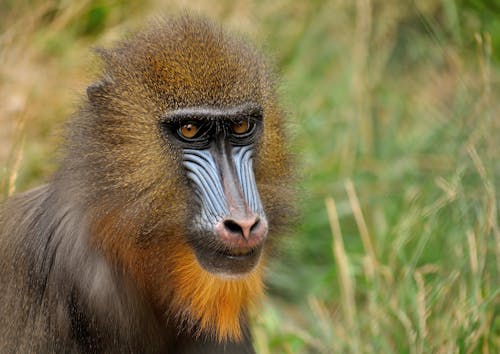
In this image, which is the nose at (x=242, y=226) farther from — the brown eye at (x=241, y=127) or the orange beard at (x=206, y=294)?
the brown eye at (x=241, y=127)

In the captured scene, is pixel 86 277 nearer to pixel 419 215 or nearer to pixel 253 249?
pixel 253 249

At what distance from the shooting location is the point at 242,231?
3699 mm

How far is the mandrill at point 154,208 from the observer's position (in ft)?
12.8

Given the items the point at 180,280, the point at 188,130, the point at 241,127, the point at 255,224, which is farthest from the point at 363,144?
the point at 255,224

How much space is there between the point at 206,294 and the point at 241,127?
669mm

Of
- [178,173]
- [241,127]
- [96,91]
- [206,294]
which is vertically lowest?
[206,294]

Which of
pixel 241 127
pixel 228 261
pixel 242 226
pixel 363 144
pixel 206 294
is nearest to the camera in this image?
pixel 242 226

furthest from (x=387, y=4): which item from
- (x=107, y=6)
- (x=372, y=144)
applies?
(x=107, y=6)

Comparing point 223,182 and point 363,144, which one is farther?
point 363,144

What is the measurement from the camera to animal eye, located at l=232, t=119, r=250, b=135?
405 centimetres

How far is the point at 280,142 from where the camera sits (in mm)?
4262

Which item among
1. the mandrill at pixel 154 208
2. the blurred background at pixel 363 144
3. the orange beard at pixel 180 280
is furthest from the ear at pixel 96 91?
the orange beard at pixel 180 280

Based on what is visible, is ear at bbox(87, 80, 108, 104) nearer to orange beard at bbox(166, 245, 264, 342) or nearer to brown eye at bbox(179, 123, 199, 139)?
brown eye at bbox(179, 123, 199, 139)

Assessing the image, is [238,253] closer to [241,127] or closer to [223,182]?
[223,182]
